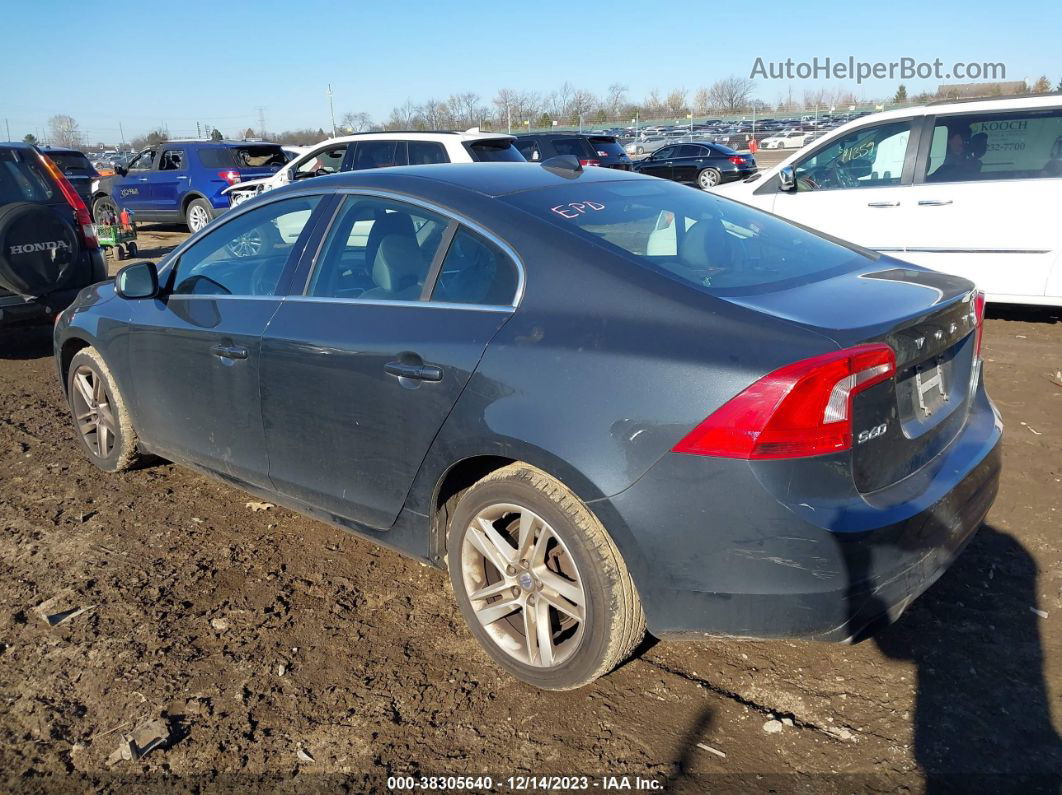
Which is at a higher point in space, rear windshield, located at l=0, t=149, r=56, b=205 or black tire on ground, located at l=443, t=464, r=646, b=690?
rear windshield, located at l=0, t=149, r=56, b=205

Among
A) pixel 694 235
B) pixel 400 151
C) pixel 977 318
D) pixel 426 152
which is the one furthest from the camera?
pixel 400 151

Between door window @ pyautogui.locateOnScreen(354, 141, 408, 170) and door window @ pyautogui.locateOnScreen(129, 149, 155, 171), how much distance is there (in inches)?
296

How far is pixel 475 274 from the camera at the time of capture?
2.86m

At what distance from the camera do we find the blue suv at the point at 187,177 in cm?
1566

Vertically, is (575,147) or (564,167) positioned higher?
(575,147)

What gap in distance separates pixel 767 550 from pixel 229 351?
90.6 inches

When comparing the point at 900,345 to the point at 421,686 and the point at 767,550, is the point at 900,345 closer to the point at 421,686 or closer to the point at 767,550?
the point at 767,550

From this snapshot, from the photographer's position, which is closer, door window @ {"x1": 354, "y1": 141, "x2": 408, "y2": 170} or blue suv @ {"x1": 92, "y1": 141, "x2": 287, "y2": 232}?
door window @ {"x1": 354, "y1": 141, "x2": 408, "y2": 170}

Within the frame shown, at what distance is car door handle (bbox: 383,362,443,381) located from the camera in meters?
2.76

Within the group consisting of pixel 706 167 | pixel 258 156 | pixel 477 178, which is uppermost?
pixel 258 156

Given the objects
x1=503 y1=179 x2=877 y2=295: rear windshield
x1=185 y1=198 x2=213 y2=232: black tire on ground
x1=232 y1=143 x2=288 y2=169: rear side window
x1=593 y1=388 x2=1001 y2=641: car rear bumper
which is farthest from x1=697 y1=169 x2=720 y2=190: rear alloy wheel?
x1=593 y1=388 x2=1001 y2=641: car rear bumper

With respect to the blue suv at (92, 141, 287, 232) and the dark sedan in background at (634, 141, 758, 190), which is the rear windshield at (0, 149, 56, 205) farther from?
the dark sedan in background at (634, 141, 758, 190)

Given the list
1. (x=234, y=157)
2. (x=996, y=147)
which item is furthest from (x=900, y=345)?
(x=234, y=157)

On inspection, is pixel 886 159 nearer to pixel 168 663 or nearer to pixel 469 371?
pixel 469 371
